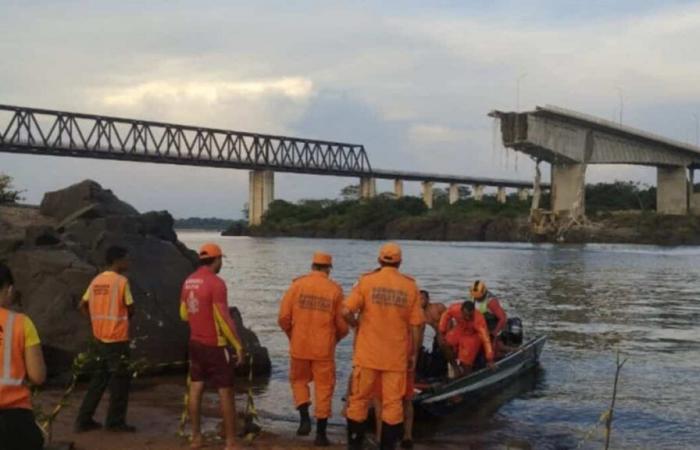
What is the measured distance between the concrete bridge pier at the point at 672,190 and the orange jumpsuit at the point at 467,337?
336 feet

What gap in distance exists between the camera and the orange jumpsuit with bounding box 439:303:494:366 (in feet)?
41.1

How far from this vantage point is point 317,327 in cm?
926

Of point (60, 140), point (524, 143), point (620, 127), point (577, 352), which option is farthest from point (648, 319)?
point (60, 140)

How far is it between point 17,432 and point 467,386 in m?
7.86

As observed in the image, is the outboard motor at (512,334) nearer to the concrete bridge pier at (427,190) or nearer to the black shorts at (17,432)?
the black shorts at (17,432)

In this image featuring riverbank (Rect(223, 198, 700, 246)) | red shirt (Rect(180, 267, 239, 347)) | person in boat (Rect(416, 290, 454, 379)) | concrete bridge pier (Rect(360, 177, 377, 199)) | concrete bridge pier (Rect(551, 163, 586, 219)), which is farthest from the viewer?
concrete bridge pier (Rect(360, 177, 377, 199))

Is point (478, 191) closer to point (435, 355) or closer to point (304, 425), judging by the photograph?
point (435, 355)

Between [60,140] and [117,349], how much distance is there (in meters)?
112

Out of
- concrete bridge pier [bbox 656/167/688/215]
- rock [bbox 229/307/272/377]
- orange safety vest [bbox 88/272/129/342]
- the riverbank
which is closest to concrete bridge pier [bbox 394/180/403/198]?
the riverbank

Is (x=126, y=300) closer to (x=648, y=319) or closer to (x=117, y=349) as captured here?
(x=117, y=349)

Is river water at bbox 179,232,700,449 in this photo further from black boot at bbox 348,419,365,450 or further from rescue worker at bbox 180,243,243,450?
rescue worker at bbox 180,243,243,450

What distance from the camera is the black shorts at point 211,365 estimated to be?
27.8ft

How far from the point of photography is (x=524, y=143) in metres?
88.9

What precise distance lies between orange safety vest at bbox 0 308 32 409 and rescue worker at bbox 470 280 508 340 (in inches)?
353
